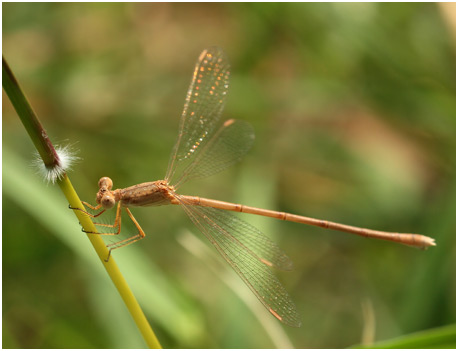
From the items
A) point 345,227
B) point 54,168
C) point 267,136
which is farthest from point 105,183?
point 267,136

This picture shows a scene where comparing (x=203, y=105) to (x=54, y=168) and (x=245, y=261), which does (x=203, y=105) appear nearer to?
(x=245, y=261)

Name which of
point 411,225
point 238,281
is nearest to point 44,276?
point 238,281

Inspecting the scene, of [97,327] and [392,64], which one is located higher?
[392,64]

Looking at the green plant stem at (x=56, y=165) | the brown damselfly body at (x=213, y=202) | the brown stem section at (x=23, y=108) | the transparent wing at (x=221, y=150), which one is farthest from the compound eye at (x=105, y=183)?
the brown stem section at (x=23, y=108)

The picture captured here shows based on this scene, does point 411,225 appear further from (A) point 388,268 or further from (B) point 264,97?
(B) point 264,97

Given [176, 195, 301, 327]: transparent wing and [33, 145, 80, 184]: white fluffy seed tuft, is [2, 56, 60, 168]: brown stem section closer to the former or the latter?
[33, 145, 80, 184]: white fluffy seed tuft

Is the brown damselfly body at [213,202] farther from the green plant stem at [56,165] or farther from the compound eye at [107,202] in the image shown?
the green plant stem at [56,165]
